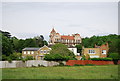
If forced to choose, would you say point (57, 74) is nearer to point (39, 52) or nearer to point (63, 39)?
point (39, 52)

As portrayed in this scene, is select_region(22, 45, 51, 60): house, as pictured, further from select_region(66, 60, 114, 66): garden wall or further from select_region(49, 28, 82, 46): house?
select_region(49, 28, 82, 46): house

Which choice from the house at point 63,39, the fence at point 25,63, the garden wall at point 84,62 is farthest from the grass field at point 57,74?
the house at point 63,39

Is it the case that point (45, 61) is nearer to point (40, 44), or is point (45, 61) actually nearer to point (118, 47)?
point (118, 47)

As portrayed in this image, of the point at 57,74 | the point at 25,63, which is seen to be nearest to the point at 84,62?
the point at 25,63

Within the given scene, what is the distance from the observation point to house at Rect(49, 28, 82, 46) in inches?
4306

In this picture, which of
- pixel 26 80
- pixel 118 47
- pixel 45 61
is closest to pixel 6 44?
pixel 45 61

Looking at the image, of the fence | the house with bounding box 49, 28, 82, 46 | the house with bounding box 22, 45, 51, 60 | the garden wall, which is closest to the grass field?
the fence

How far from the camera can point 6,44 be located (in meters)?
51.3

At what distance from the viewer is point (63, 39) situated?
11088cm

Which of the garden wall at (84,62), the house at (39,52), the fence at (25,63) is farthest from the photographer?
the house at (39,52)

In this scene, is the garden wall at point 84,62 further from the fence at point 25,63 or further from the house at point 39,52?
the house at point 39,52

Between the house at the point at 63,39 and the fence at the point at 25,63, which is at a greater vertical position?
the house at the point at 63,39

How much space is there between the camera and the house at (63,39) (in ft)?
359

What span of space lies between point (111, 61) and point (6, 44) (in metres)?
23.2
